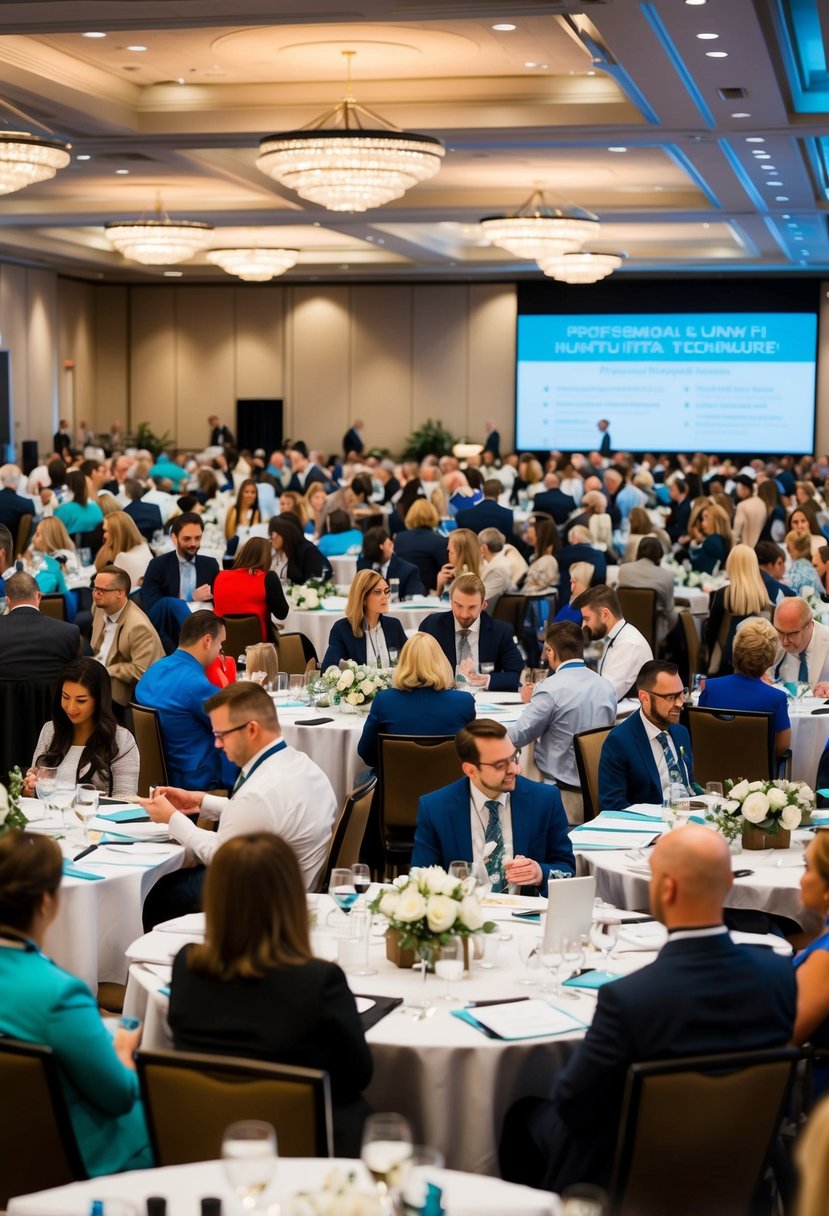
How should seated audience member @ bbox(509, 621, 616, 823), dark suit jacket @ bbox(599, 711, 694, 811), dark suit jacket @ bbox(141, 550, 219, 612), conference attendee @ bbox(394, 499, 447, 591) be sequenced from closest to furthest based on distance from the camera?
dark suit jacket @ bbox(599, 711, 694, 811) → seated audience member @ bbox(509, 621, 616, 823) → dark suit jacket @ bbox(141, 550, 219, 612) → conference attendee @ bbox(394, 499, 447, 591)

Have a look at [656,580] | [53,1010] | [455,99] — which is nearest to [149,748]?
[53,1010]

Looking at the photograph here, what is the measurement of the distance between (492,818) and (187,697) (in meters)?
2.03

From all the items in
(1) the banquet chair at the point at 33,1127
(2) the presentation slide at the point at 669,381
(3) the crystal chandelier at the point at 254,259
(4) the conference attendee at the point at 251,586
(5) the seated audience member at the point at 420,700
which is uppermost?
(3) the crystal chandelier at the point at 254,259

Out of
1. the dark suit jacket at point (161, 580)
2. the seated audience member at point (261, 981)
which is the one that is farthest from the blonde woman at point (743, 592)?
the seated audience member at point (261, 981)

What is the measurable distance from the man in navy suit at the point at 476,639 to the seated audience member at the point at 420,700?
162 cm

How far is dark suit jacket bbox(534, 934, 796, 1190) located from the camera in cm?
323

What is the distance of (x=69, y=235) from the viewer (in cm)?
2488

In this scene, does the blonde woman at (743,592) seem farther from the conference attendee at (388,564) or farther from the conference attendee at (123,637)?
the conference attendee at (123,637)

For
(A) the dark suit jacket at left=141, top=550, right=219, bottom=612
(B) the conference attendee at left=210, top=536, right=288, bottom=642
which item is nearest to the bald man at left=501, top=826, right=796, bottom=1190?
(B) the conference attendee at left=210, top=536, right=288, bottom=642

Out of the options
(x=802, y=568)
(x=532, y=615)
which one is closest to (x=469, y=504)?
(x=532, y=615)

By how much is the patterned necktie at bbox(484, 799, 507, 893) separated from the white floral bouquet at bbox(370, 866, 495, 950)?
1.05 meters

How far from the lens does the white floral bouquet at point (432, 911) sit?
3.96m

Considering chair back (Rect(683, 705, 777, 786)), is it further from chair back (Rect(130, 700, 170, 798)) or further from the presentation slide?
the presentation slide

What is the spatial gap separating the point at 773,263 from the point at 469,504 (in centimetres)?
1118
